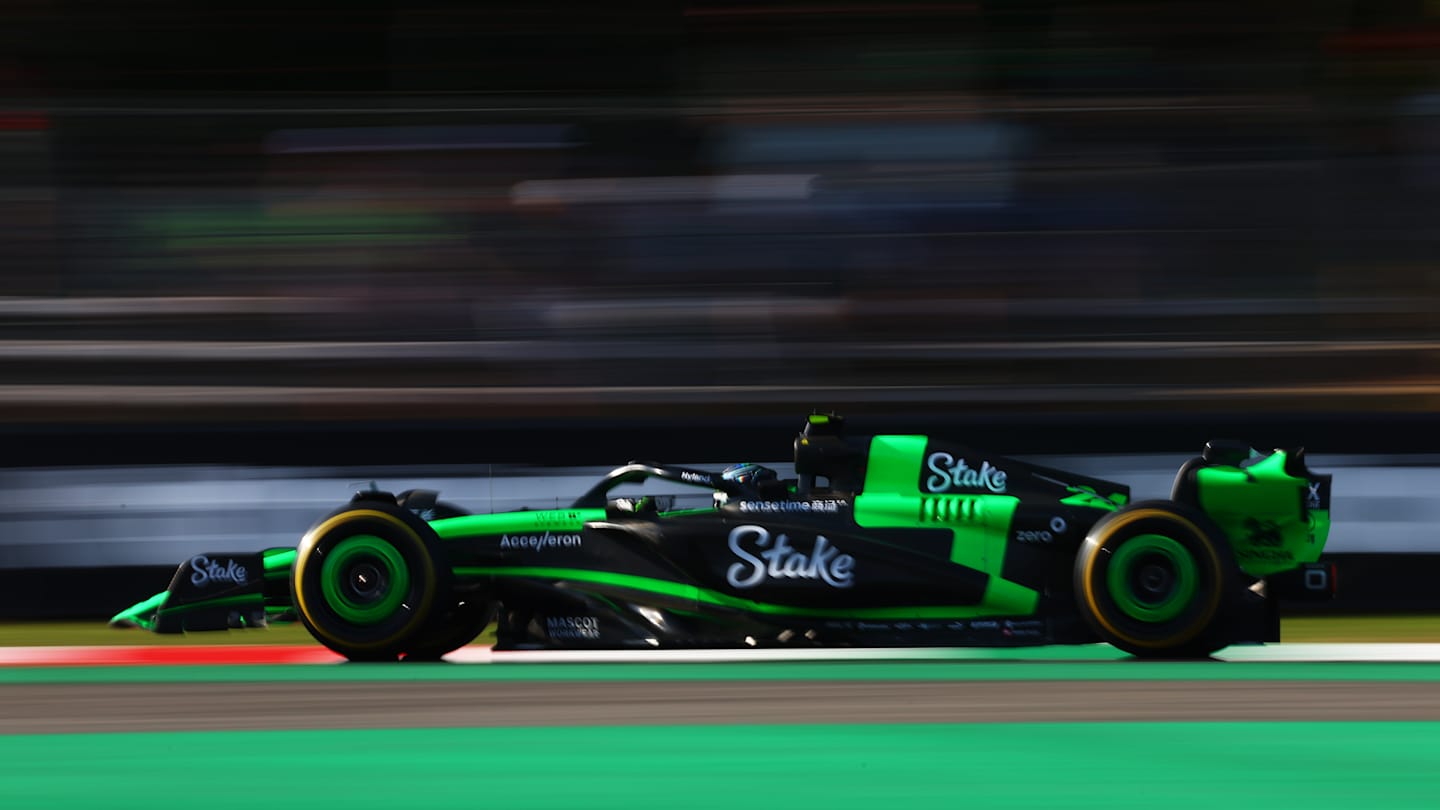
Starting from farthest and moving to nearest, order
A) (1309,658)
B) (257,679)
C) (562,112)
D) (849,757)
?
(562,112) → (1309,658) → (257,679) → (849,757)

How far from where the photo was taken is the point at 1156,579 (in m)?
7.04

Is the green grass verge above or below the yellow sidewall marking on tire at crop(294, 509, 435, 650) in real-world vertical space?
below

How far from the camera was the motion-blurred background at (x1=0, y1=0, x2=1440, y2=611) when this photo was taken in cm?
1240

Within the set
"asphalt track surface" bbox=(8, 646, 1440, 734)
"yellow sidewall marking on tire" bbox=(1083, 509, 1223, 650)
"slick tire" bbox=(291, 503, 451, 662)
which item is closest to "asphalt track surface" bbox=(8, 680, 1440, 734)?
"asphalt track surface" bbox=(8, 646, 1440, 734)

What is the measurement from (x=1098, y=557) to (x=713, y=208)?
22.0ft

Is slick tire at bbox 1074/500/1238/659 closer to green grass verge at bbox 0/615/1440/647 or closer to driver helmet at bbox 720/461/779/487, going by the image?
driver helmet at bbox 720/461/779/487

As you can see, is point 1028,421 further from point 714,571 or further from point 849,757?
point 849,757

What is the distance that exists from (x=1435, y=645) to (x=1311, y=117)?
711cm

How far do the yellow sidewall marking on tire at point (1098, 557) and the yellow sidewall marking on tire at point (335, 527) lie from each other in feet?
8.17

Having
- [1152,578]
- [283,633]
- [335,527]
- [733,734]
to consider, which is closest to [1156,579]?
[1152,578]

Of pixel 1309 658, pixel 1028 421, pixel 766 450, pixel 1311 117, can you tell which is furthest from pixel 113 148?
pixel 1309 658

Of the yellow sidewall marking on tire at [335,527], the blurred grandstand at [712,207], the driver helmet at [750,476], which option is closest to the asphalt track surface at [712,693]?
the yellow sidewall marking on tire at [335,527]

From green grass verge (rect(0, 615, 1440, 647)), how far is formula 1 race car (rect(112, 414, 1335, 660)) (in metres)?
1.29

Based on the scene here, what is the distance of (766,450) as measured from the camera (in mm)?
9359
